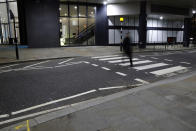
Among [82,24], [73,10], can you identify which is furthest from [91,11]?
[73,10]

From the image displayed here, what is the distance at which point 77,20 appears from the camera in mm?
23906

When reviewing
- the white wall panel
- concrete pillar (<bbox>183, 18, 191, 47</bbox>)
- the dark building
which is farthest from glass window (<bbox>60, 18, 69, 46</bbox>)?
concrete pillar (<bbox>183, 18, 191, 47</bbox>)

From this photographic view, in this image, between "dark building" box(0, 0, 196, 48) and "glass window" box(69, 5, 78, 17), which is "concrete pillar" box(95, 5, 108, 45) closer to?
"dark building" box(0, 0, 196, 48)

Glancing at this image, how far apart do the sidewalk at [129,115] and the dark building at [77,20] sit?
17152 millimetres

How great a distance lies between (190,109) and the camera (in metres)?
4.43

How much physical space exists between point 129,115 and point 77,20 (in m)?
21.5

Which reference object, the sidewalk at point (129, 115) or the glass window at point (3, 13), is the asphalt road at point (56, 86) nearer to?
the sidewalk at point (129, 115)

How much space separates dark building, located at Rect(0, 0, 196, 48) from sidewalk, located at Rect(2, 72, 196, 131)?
675 inches

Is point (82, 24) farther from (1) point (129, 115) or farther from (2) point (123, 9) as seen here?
(1) point (129, 115)

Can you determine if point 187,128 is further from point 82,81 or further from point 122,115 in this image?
point 82,81

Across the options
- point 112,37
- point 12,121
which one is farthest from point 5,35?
point 12,121

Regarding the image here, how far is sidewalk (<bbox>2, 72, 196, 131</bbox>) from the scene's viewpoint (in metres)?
3.64

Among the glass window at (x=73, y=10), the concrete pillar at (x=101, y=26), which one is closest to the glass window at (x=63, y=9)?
the glass window at (x=73, y=10)

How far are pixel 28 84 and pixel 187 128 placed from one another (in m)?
5.84
